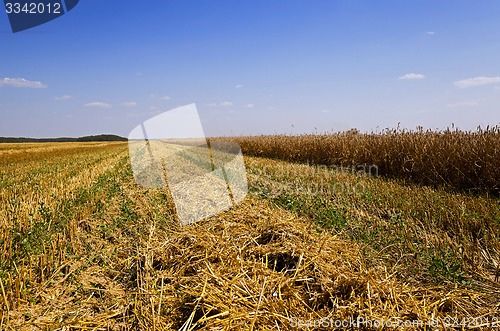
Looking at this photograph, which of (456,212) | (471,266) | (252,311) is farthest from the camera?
(456,212)

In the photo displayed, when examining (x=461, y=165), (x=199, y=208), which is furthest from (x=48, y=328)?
(x=461, y=165)

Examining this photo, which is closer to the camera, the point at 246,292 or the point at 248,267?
the point at 246,292

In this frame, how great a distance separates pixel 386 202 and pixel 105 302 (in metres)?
4.91

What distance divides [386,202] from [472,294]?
314 cm

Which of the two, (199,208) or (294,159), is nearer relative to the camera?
(199,208)

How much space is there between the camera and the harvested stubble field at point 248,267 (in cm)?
237

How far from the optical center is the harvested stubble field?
93.2 inches

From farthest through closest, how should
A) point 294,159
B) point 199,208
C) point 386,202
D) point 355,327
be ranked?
point 294,159
point 386,202
point 199,208
point 355,327

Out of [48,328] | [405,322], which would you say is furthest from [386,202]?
[48,328]

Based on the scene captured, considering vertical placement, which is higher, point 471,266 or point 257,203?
point 257,203

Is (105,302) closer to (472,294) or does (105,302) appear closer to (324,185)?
(472,294)

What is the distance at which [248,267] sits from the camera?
292 centimetres

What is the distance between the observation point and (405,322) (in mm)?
2150

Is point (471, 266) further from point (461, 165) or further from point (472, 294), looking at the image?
point (461, 165)
